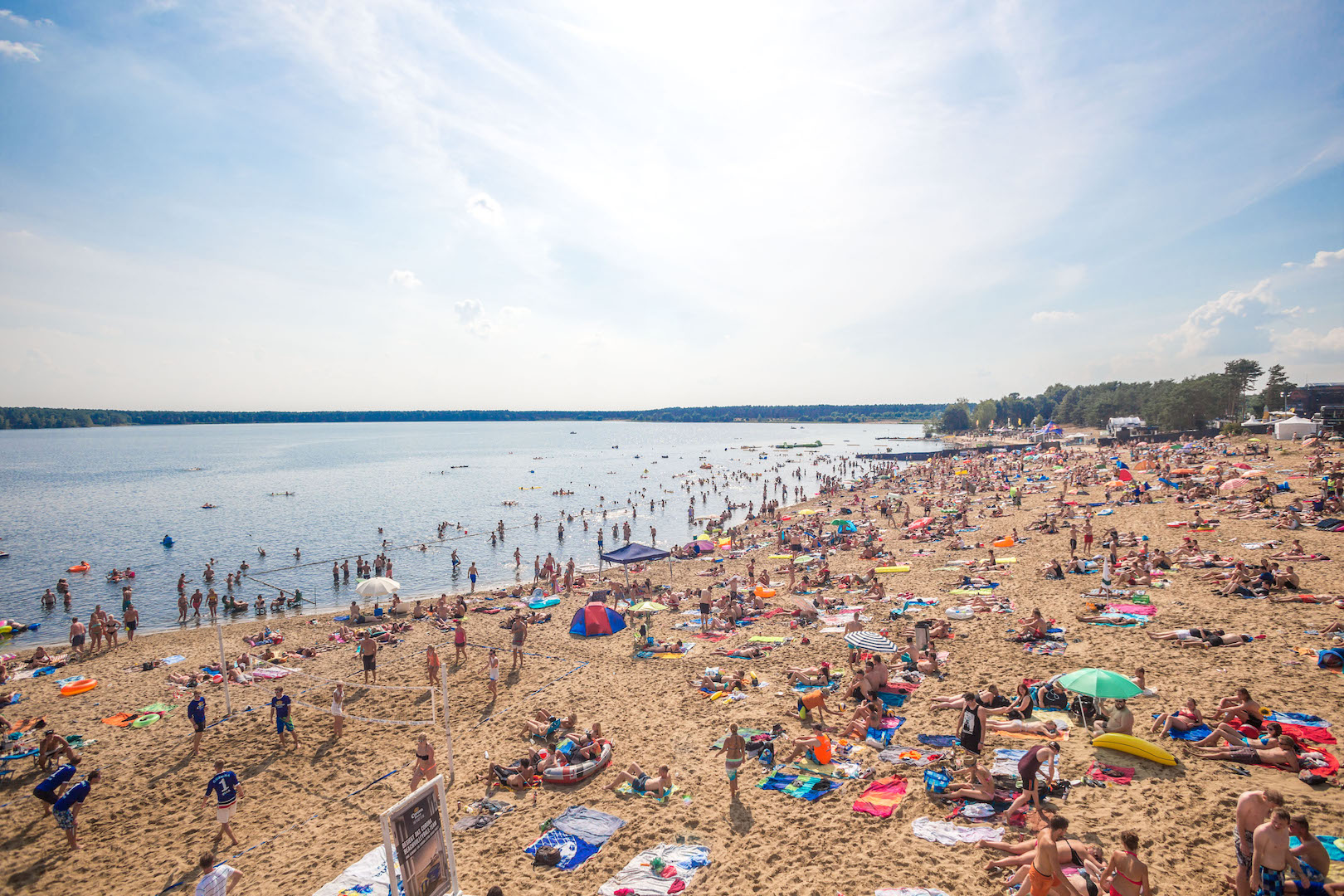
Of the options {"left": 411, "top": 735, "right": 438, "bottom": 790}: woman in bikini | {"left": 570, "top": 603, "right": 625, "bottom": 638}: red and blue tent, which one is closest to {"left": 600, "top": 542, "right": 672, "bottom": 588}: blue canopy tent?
{"left": 570, "top": 603, "right": 625, "bottom": 638}: red and blue tent

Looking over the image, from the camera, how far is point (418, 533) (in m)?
40.9

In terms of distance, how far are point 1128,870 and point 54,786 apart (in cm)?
1354

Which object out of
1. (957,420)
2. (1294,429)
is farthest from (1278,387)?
(957,420)

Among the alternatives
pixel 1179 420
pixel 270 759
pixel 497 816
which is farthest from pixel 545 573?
pixel 1179 420

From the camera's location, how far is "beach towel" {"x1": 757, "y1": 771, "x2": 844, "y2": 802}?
798cm

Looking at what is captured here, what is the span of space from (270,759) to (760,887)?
29.5 feet

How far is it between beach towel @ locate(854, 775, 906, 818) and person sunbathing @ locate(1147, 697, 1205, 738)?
3960mm

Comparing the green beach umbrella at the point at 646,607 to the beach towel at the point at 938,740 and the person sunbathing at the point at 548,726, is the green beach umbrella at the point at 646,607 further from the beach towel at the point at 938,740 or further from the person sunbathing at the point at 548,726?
the beach towel at the point at 938,740

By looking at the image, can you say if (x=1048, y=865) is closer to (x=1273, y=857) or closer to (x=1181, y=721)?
(x=1273, y=857)

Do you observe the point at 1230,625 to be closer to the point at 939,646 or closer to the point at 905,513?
the point at 939,646

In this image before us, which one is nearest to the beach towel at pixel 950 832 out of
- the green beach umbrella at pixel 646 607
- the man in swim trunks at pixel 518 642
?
the man in swim trunks at pixel 518 642

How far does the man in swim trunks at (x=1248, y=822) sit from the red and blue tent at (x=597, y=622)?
38.3 feet

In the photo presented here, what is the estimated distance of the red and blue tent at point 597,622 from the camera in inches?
588

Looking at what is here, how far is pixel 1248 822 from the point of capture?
215 inches
